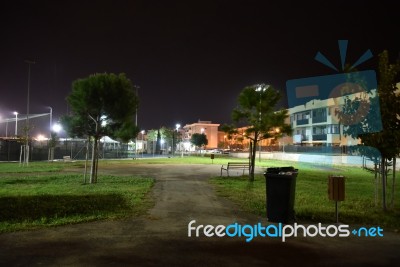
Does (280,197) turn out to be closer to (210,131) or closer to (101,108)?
(101,108)

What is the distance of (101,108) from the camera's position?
54.0ft

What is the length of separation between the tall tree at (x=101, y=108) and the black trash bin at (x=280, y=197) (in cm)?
982

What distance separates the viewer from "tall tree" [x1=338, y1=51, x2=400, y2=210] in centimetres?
973

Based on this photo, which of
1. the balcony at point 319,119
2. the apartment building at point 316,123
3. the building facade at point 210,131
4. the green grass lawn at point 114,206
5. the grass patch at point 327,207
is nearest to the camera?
the green grass lawn at point 114,206

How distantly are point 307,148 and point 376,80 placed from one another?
3483 centimetres

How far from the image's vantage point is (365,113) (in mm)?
10391

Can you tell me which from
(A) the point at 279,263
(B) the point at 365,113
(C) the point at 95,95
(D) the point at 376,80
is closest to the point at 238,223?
(A) the point at 279,263

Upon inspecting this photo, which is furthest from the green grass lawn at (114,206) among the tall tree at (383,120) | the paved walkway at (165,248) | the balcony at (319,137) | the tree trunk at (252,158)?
the balcony at (319,137)

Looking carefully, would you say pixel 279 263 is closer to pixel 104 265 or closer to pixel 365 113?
pixel 104 265

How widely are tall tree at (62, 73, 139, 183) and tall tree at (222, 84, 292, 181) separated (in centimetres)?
548

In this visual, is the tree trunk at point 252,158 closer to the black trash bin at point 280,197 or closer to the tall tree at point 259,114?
the tall tree at point 259,114

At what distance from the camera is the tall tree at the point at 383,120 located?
973cm
